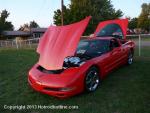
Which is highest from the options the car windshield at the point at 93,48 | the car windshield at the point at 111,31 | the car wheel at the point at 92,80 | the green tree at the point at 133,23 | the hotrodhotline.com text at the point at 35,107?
the green tree at the point at 133,23

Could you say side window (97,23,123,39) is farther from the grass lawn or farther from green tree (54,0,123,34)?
green tree (54,0,123,34)

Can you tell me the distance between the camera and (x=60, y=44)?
18.5 feet

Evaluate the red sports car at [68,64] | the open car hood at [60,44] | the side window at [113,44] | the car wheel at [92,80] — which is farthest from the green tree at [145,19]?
the open car hood at [60,44]

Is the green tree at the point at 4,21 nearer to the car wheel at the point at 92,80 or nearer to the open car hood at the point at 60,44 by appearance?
the open car hood at the point at 60,44

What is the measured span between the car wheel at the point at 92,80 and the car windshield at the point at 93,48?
0.65 m

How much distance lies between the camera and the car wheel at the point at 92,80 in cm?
567

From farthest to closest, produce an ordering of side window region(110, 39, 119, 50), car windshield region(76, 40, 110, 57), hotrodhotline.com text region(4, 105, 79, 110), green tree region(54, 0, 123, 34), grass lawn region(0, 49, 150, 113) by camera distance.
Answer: green tree region(54, 0, 123, 34) → side window region(110, 39, 119, 50) → car windshield region(76, 40, 110, 57) → hotrodhotline.com text region(4, 105, 79, 110) → grass lawn region(0, 49, 150, 113)

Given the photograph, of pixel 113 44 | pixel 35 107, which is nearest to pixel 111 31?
pixel 113 44

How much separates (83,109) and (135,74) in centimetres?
298

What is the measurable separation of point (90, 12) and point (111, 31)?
34.0 meters

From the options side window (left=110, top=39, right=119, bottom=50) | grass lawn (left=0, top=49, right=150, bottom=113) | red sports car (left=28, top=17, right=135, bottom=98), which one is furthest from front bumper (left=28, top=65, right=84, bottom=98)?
side window (left=110, top=39, right=119, bottom=50)

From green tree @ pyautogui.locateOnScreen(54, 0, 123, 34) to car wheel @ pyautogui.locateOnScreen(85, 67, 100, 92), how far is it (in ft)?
112

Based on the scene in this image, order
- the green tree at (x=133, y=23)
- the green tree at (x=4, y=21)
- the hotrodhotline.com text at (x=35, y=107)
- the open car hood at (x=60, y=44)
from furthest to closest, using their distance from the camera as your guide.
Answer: the green tree at (x=133, y=23) → the green tree at (x=4, y=21) → the open car hood at (x=60, y=44) → the hotrodhotline.com text at (x=35, y=107)

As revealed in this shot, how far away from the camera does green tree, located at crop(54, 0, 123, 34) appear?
134 feet
